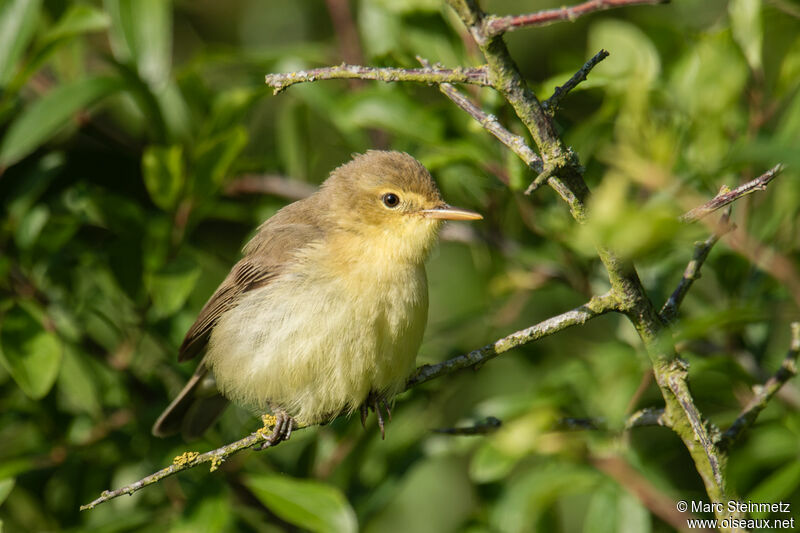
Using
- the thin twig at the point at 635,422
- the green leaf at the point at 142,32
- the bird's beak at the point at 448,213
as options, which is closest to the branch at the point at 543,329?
the thin twig at the point at 635,422

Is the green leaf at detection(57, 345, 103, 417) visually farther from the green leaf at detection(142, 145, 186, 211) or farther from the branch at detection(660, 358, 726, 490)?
the branch at detection(660, 358, 726, 490)

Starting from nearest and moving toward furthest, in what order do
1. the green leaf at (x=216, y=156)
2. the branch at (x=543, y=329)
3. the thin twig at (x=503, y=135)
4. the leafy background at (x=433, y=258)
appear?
1. the thin twig at (x=503, y=135)
2. the branch at (x=543, y=329)
3. the leafy background at (x=433, y=258)
4. the green leaf at (x=216, y=156)

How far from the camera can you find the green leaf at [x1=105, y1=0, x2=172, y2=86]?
446 cm

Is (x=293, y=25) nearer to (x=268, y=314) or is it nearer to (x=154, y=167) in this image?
(x=154, y=167)

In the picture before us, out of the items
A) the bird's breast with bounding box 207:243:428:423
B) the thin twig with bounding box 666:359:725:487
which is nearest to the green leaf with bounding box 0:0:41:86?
the bird's breast with bounding box 207:243:428:423

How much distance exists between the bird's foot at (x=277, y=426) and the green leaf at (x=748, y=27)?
8.22 feet

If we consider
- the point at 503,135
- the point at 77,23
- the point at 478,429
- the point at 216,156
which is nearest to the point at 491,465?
the point at 478,429

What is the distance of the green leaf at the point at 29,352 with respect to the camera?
11.8 ft

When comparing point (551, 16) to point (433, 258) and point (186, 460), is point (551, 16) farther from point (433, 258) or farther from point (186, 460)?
point (433, 258)

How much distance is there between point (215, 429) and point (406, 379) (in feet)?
4.88

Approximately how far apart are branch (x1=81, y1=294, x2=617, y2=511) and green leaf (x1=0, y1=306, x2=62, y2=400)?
0.97m

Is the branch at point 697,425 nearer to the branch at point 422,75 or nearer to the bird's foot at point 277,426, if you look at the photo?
the branch at point 422,75

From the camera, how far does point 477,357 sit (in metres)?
2.84

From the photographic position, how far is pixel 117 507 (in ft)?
14.2
